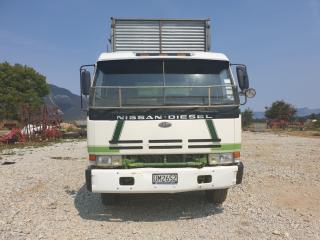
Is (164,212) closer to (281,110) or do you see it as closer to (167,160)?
(167,160)

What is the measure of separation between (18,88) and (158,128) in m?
47.2

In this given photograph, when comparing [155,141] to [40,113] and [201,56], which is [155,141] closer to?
[201,56]

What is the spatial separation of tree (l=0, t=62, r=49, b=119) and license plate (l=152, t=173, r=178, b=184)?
42026 mm

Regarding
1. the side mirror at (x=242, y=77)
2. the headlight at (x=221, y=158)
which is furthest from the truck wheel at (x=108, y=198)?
the side mirror at (x=242, y=77)

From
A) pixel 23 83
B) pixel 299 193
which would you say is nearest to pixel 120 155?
pixel 299 193

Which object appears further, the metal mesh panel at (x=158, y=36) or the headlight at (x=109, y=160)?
the metal mesh panel at (x=158, y=36)

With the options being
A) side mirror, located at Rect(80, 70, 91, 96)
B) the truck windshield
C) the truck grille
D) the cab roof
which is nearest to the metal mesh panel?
the cab roof

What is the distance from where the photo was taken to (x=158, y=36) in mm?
8734

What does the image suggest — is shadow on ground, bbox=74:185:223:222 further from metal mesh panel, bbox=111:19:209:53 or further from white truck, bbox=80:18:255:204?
metal mesh panel, bbox=111:19:209:53

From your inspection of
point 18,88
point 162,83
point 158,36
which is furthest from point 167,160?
point 18,88

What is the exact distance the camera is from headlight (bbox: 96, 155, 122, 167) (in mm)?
6438

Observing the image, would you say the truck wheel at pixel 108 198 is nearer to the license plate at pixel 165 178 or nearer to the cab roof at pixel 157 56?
the license plate at pixel 165 178

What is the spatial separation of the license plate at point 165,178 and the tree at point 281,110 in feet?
176

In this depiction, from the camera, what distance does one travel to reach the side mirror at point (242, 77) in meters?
7.23
